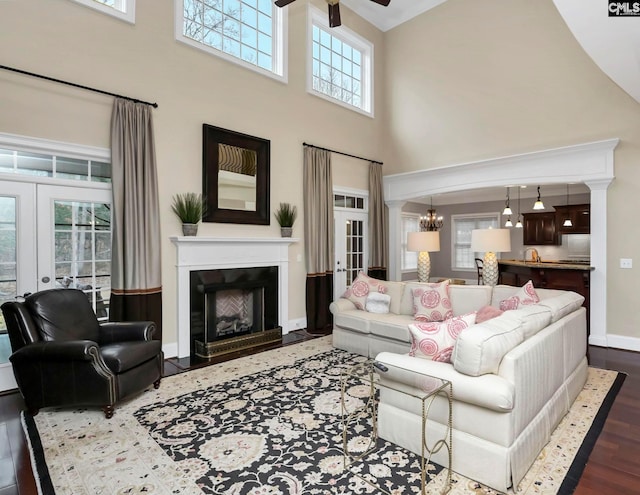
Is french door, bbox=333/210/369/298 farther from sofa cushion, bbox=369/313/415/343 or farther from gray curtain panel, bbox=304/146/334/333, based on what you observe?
sofa cushion, bbox=369/313/415/343

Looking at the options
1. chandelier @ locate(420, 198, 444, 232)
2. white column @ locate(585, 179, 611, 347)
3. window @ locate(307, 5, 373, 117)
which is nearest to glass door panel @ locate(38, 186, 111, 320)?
window @ locate(307, 5, 373, 117)

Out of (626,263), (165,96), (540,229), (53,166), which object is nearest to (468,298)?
(626,263)

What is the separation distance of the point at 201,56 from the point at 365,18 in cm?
388

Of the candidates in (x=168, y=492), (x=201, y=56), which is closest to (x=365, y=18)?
(x=201, y=56)

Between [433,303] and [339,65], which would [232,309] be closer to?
[433,303]

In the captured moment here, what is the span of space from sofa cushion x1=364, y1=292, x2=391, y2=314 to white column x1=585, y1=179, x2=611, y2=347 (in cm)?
287

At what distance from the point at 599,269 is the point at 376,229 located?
11.7 ft

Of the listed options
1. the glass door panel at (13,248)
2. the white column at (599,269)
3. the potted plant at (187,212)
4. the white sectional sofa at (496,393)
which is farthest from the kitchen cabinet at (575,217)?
the glass door panel at (13,248)

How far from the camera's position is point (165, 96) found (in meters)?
4.42

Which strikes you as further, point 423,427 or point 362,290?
point 362,290

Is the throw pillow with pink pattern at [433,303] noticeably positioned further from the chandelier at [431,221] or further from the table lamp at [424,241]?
the chandelier at [431,221]

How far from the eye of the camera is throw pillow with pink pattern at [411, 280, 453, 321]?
4.15 meters

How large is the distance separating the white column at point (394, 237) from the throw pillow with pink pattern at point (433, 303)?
3166 mm

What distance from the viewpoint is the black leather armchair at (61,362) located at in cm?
279
